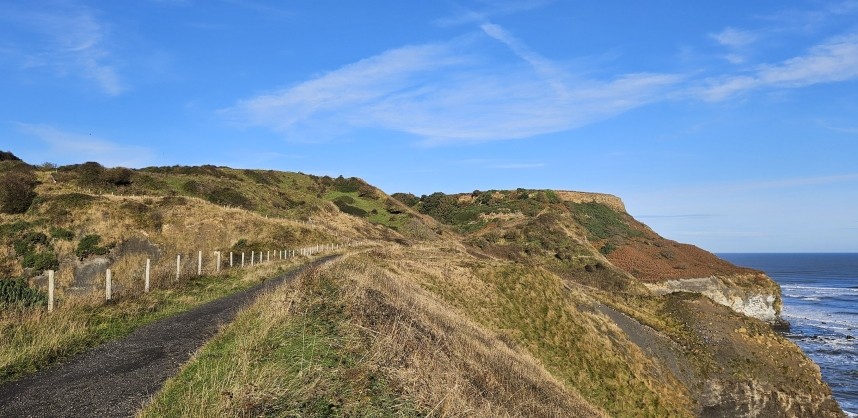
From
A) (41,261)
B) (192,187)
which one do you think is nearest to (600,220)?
(192,187)

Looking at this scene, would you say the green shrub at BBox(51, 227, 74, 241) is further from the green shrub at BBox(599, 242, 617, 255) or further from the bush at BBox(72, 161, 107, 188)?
the green shrub at BBox(599, 242, 617, 255)

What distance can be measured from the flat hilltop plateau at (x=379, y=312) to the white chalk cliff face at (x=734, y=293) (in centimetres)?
22

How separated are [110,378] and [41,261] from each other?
36650 millimetres

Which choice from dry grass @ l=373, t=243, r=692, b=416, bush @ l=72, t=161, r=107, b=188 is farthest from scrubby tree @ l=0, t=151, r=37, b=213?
dry grass @ l=373, t=243, r=692, b=416

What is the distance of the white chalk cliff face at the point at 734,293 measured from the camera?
195ft

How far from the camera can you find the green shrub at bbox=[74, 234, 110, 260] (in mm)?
40406

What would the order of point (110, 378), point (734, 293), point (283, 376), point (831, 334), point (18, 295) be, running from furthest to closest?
point (734, 293) < point (831, 334) < point (18, 295) < point (110, 378) < point (283, 376)

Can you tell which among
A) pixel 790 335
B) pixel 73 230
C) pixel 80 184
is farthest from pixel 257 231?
pixel 790 335

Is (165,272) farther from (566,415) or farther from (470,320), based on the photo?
(566,415)

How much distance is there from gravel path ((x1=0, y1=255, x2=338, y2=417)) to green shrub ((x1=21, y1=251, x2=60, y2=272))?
31.4 m

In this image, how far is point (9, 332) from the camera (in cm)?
1091

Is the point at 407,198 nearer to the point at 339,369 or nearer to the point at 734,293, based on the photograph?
the point at 734,293

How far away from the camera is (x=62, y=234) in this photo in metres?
41.9

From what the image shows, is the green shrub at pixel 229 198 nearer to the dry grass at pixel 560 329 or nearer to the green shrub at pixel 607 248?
the dry grass at pixel 560 329
